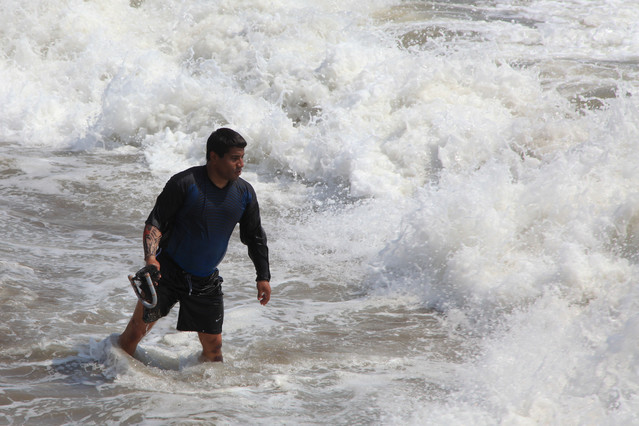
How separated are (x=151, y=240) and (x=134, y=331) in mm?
757

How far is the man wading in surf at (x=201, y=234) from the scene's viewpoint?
3861 mm

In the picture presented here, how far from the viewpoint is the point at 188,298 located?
4133 millimetres

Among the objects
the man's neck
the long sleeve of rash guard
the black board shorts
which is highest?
the man's neck

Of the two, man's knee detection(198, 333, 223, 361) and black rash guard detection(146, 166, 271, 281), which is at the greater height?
black rash guard detection(146, 166, 271, 281)

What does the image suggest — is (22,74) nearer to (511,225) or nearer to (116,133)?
(116,133)

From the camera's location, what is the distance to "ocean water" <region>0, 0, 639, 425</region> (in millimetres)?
4297

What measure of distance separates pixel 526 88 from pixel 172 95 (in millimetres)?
5588

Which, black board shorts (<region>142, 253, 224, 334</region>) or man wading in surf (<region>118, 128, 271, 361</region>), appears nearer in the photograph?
man wading in surf (<region>118, 128, 271, 361</region>)

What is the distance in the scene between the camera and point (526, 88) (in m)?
9.93

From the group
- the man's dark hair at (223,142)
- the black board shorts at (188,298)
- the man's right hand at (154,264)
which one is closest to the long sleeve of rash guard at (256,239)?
the black board shorts at (188,298)

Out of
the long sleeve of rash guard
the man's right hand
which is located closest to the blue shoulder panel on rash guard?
the long sleeve of rash guard

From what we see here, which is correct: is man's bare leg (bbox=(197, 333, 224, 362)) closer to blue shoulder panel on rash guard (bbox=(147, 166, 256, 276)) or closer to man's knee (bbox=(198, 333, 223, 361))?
man's knee (bbox=(198, 333, 223, 361))

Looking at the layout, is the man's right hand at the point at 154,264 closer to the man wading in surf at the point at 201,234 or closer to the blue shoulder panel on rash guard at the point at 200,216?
the man wading in surf at the point at 201,234

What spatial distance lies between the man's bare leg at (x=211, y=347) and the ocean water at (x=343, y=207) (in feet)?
0.22
